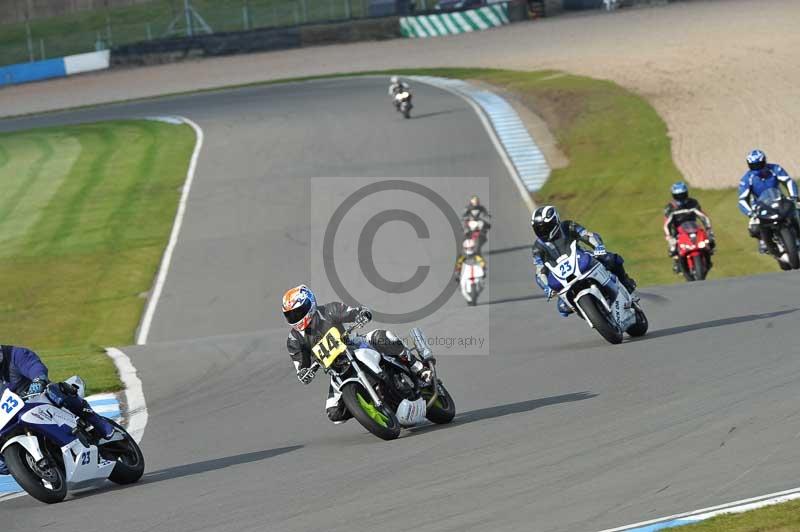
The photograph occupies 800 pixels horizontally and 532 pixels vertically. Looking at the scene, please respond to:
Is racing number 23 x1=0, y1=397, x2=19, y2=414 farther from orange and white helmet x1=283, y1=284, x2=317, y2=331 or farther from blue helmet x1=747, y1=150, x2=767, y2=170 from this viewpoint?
blue helmet x1=747, y1=150, x2=767, y2=170

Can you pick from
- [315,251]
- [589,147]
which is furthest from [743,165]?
[315,251]

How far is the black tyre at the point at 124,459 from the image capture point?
11398 mm

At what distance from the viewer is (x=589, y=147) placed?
128ft

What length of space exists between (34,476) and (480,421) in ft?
13.7

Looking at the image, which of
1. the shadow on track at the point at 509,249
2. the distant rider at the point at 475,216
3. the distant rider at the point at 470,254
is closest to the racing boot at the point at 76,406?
the distant rider at the point at 470,254

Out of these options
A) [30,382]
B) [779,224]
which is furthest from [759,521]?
[779,224]

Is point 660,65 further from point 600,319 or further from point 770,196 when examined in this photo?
point 600,319

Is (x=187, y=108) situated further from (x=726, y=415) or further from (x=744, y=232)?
(x=726, y=415)

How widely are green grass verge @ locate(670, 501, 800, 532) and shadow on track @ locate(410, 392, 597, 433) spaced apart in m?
4.79

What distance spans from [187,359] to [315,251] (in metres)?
13.0

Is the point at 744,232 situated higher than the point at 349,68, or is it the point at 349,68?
the point at 744,232

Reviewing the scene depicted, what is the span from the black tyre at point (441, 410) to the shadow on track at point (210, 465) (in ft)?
4.17

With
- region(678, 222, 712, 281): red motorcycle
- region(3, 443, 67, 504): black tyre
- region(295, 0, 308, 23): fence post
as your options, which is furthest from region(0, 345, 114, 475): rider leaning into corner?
region(295, 0, 308, 23): fence post

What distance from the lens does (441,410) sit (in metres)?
12.5
